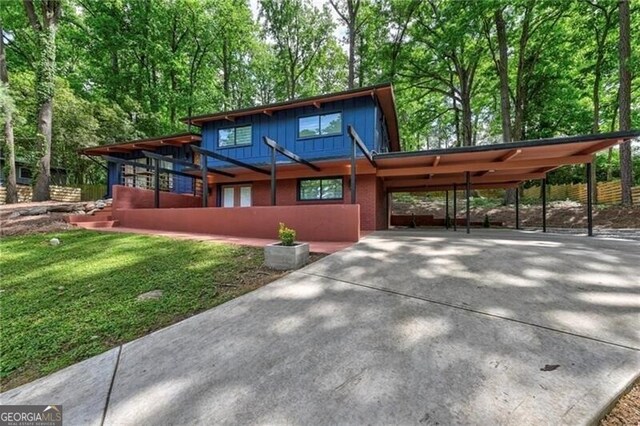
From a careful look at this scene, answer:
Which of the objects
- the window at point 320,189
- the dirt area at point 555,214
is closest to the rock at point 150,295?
the window at point 320,189

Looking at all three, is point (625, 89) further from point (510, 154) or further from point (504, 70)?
point (510, 154)

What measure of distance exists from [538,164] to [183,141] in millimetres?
15936

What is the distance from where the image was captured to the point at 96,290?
426cm

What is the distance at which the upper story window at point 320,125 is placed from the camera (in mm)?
10898

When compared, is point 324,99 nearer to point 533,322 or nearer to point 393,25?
point 533,322

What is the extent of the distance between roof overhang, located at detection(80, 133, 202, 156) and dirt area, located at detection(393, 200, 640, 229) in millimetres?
14397

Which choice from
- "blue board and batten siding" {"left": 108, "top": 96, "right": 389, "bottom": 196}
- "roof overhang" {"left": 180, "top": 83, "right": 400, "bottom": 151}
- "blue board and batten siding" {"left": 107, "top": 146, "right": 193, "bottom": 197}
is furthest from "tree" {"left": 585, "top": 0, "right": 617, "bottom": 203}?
"blue board and batten siding" {"left": 107, "top": 146, "right": 193, "bottom": 197}

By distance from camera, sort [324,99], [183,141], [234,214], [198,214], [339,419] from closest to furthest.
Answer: [339,419], [234,214], [198,214], [324,99], [183,141]

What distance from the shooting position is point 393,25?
19500 millimetres

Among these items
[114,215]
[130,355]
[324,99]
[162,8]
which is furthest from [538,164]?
[162,8]

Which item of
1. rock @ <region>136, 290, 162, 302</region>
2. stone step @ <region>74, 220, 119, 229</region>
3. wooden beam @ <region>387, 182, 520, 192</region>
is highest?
wooden beam @ <region>387, 182, 520, 192</region>

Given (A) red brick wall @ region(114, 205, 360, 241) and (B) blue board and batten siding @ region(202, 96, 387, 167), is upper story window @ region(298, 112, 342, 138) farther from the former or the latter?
(A) red brick wall @ region(114, 205, 360, 241)

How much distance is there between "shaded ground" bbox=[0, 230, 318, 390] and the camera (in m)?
2.95

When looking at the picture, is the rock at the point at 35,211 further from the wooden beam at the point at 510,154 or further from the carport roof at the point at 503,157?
the wooden beam at the point at 510,154
